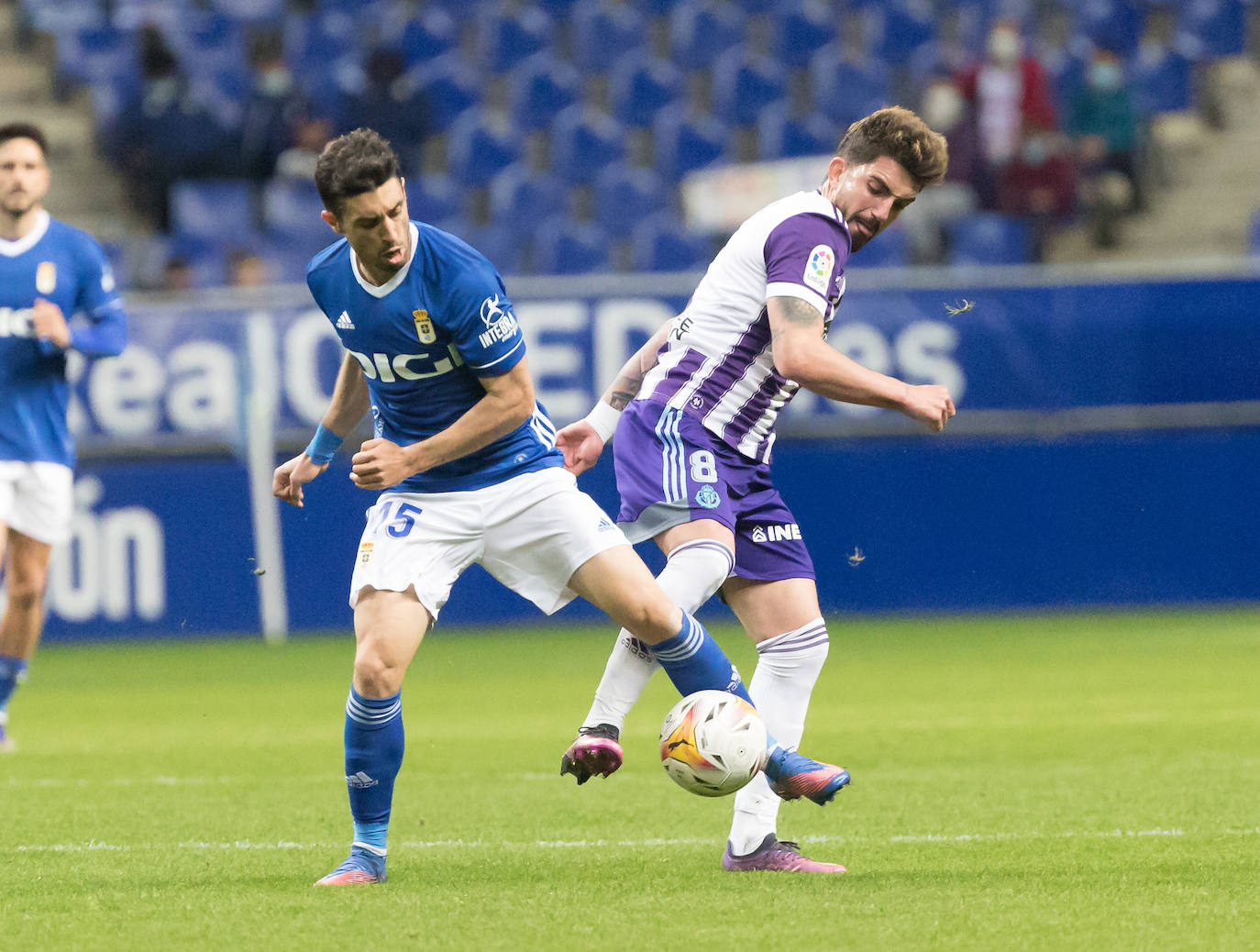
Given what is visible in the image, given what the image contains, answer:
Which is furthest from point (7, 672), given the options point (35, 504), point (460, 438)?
point (460, 438)

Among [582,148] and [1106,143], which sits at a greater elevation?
[1106,143]

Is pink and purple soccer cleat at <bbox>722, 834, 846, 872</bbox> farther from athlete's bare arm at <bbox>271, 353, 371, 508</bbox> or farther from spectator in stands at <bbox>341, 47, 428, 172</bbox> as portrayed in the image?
spectator in stands at <bbox>341, 47, 428, 172</bbox>

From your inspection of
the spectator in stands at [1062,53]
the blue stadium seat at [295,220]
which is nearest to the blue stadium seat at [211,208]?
the blue stadium seat at [295,220]

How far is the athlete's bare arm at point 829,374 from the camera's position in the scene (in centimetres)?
463

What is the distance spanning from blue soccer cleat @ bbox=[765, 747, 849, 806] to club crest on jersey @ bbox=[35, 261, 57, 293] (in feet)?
14.5

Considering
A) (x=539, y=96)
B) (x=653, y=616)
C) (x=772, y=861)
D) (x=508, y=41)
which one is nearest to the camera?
(x=653, y=616)

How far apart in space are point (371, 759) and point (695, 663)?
34.2 inches

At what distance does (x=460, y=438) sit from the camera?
4723 mm

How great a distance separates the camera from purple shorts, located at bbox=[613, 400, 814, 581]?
202 inches

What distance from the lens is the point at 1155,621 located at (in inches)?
486

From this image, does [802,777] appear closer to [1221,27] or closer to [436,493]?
[436,493]

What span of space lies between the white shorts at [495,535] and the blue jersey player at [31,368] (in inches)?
133

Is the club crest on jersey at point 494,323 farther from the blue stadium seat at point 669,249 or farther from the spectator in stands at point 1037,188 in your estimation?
the spectator in stands at point 1037,188

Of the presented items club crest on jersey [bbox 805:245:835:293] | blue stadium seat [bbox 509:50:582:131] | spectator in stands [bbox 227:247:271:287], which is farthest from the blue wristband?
blue stadium seat [bbox 509:50:582:131]
